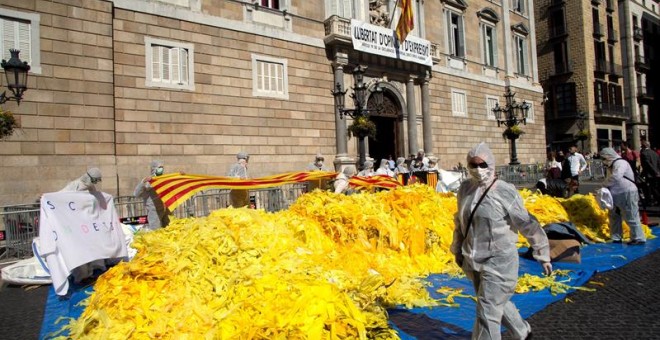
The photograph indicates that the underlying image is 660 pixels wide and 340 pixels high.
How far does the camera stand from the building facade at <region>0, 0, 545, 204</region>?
11.2 m

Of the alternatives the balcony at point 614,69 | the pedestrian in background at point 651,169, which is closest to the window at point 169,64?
the pedestrian in background at point 651,169

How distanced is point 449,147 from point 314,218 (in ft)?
58.8

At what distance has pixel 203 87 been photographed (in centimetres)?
1407

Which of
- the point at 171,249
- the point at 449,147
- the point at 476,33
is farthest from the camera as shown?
the point at 476,33

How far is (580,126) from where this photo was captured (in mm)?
32969

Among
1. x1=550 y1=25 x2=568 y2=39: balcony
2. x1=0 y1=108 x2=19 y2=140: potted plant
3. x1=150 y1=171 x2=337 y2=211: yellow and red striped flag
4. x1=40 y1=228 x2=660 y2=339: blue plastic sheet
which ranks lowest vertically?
x1=40 y1=228 x2=660 y2=339: blue plastic sheet

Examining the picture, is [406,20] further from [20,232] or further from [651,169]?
[20,232]

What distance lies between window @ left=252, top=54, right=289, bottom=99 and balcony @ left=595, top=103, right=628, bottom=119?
1291 inches

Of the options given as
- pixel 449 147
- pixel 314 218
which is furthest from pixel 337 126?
pixel 314 218

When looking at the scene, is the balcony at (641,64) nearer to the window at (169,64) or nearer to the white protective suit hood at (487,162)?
the window at (169,64)

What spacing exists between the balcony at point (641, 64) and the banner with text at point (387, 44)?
35875mm

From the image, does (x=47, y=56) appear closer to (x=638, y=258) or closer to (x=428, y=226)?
(x=428, y=226)

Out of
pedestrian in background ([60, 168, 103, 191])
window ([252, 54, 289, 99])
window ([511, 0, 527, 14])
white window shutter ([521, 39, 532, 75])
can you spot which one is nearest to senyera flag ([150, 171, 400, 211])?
pedestrian in background ([60, 168, 103, 191])

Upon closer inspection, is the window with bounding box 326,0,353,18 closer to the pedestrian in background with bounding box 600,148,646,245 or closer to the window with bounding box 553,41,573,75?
the pedestrian in background with bounding box 600,148,646,245
